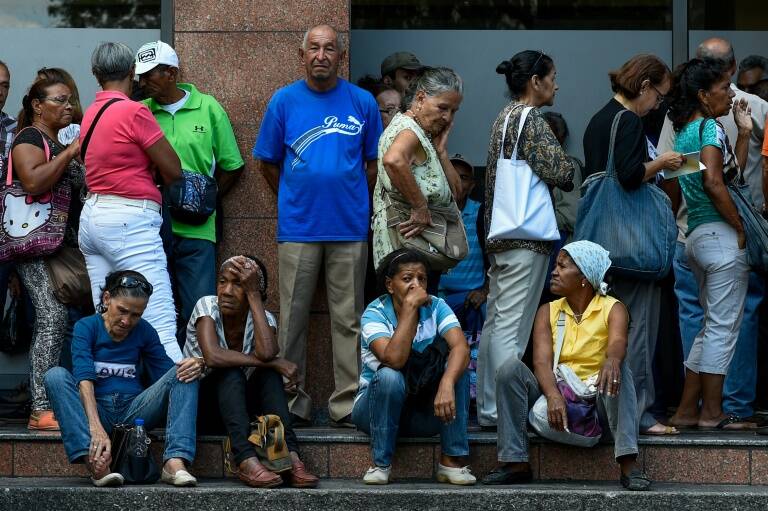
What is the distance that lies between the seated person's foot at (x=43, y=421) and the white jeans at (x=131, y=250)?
0.67m

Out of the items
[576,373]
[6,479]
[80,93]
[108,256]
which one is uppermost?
[80,93]

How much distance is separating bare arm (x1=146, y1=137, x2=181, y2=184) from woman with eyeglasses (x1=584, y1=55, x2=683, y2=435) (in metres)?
2.28

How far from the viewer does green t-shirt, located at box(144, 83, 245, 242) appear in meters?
8.61

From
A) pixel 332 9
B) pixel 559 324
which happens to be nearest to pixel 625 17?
pixel 332 9

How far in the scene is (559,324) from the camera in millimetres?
7719

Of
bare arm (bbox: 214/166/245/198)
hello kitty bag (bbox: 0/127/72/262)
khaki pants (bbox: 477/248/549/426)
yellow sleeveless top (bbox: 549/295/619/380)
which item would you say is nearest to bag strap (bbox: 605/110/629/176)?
khaki pants (bbox: 477/248/549/426)

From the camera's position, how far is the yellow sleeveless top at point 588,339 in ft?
25.0

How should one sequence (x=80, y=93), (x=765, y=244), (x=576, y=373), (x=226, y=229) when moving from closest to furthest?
1. (x=576, y=373)
2. (x=765, y=244)
3. (x=226, y=229)
4. (x=80, y=93)

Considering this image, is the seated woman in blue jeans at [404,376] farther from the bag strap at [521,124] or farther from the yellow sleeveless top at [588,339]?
the bag strap at [521,124]

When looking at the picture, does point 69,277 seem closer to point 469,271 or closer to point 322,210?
point 322,210

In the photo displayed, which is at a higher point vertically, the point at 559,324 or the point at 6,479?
the point at 559,324

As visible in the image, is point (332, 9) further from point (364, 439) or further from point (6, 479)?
point (6, 479)

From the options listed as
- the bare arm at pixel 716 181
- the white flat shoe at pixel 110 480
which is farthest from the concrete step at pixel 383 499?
the bare arm at pixel 716 181

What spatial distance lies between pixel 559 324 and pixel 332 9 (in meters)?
2.53
